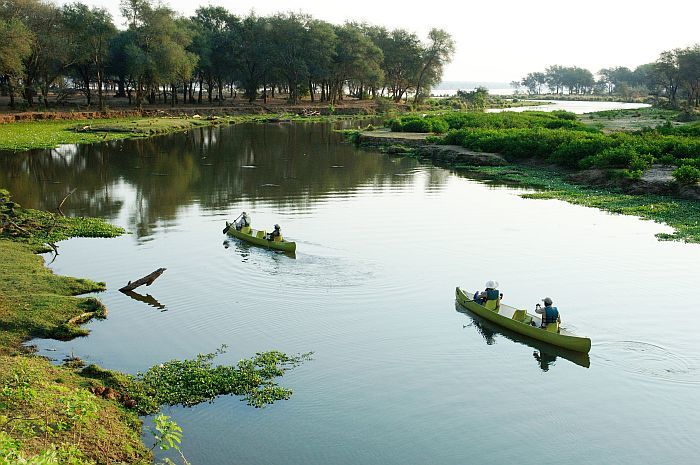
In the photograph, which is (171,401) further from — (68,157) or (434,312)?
(68,157)

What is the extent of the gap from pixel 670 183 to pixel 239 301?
1168 inches

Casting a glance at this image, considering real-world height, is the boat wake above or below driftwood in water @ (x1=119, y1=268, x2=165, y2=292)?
below

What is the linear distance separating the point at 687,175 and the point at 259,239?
2596 centimetres

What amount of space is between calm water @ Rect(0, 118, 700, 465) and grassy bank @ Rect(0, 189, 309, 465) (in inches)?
24.8

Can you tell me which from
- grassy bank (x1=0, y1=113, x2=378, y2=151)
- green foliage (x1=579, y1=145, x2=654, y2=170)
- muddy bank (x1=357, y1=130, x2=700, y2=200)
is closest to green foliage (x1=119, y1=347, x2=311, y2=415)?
muddy bank (x1=357, y1=130, x2=700, y2=200)

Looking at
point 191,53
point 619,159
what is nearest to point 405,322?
point 619,159

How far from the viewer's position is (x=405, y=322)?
21.0 metres

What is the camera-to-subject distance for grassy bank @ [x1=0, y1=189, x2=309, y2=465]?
11289mm

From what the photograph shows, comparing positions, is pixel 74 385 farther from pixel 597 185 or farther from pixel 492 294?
pixel 597 185

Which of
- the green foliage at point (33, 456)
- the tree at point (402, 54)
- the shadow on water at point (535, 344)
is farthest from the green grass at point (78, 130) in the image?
the tree at point (402, 54)

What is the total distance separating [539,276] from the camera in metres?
25.6

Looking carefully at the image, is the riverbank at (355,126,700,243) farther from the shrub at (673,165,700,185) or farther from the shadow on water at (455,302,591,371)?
the shadow on water at (455,302,591,371)

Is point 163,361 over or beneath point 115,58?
A: beneath

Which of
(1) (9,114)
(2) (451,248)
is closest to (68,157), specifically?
(1) (9,114)
